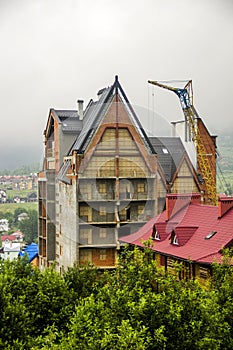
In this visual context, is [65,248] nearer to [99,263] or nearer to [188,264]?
[99,263]

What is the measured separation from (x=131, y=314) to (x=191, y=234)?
12.3 m

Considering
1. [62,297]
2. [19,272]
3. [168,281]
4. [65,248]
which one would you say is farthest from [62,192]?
[168,281]

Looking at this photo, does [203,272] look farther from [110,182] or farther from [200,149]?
[200,149]

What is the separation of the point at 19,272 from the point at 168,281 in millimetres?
10588

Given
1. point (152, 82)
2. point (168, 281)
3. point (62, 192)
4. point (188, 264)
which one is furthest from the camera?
point (152, 82)

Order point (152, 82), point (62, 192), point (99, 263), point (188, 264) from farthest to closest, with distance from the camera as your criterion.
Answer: point (152, 82)
point (62, 192)
point (99, 263)
point (188, 264)

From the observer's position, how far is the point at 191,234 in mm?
30641

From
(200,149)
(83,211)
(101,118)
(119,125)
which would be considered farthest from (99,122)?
(200,149)

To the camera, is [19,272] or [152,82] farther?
[152,82]

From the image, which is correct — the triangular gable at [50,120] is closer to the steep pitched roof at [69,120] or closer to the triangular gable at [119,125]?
the steep pitched roof at [69,120]

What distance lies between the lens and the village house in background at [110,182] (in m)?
41.0

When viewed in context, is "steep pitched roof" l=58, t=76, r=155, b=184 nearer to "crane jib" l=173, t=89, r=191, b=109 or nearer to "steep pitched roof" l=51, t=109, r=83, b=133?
"steep pitched roof" l=51, t=109, r=83, b=133

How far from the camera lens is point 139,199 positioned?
4219 centimetres

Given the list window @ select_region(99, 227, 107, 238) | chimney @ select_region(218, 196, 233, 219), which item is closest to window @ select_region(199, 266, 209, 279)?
chimney @ select_region(218, 196, 233, 219)
